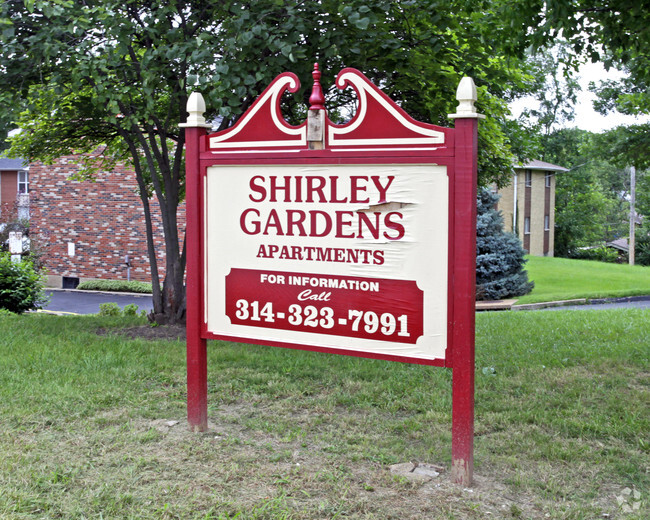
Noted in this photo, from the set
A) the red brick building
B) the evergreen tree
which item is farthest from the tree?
the red brick building

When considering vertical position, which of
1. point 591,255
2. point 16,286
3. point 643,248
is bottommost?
point 591,255

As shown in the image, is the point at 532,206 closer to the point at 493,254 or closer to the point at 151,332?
the point at 493,254

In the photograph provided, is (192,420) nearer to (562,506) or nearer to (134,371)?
(134,371)

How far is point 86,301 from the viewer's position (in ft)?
77.5

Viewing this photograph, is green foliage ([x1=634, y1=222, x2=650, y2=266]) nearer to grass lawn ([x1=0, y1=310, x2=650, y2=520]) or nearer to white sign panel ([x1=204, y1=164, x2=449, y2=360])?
grass lawn ([x1=0, y1=310, x2=650, y2=520])

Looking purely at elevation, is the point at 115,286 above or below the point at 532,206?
below

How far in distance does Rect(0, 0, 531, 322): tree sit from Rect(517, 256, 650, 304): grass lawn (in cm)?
1461

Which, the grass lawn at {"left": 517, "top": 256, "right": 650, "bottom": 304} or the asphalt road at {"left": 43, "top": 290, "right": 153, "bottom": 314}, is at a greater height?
the grass lawn at {"left": 517, "top": 256, "right": 650, "bottom": 304}

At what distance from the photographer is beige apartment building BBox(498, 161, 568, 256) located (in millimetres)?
39438

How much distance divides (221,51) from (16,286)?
23.9ft

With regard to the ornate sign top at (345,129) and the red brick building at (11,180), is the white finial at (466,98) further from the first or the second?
the red brick building at (11,180)

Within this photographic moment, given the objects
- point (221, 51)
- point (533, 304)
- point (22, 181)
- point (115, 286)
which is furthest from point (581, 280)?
point (22, 181)

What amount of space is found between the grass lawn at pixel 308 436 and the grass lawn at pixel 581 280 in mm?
16162

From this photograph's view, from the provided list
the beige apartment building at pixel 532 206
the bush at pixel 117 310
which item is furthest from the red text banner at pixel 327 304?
the beige apartment building at pixel 532 206
